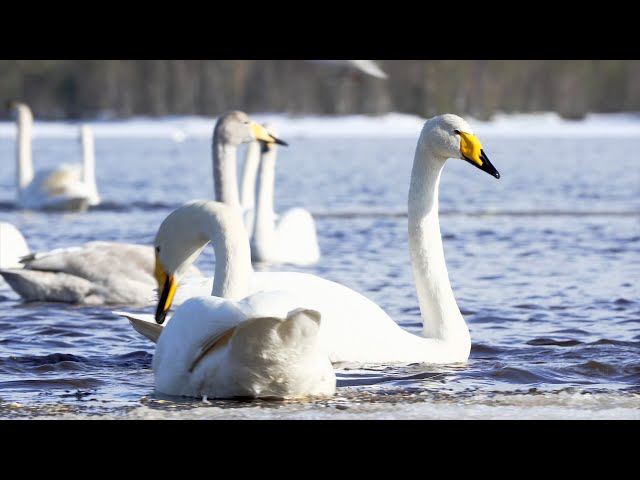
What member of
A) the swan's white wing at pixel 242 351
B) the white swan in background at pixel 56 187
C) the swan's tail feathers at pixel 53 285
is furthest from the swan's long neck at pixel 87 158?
the swan's white wing at pixel 242 351

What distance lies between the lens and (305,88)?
31938 mm

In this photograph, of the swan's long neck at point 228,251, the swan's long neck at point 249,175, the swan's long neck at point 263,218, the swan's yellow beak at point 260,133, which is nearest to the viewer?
the swan's long neck at point 228,251

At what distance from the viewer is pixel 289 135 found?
35.4 meters

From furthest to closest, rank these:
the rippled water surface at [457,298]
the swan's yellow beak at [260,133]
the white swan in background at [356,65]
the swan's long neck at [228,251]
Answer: the white swan in background at [356,65] < the swan's yellow beak at [260,133] < the swan's long neck at [228,251] < the rippled water surface at [457,298]

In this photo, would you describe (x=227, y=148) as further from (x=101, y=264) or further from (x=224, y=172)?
(x=101, y=264)

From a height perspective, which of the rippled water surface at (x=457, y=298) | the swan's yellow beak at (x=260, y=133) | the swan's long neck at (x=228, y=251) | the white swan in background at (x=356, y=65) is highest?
the white swan in background at (x=356, y=65)

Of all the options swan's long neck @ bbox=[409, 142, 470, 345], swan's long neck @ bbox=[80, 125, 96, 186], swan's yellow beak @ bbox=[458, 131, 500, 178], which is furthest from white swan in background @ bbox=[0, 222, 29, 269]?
swan's long neck @ bbox=[80, 125, 96, 186]

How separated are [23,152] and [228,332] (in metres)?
12.2

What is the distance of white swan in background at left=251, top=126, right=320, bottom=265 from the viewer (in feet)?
34.4

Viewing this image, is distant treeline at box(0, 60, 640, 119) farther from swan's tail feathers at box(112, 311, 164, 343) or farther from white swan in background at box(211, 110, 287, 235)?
swan's tail feathers at box(112, 311, 164, 343)

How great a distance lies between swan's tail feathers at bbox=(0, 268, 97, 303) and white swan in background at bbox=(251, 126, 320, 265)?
2285 millimetres

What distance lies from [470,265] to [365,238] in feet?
6.68

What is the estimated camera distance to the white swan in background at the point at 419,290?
5.49 metres

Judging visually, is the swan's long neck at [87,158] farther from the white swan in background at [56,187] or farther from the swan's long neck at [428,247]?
the swan's long neck at [428,247]
